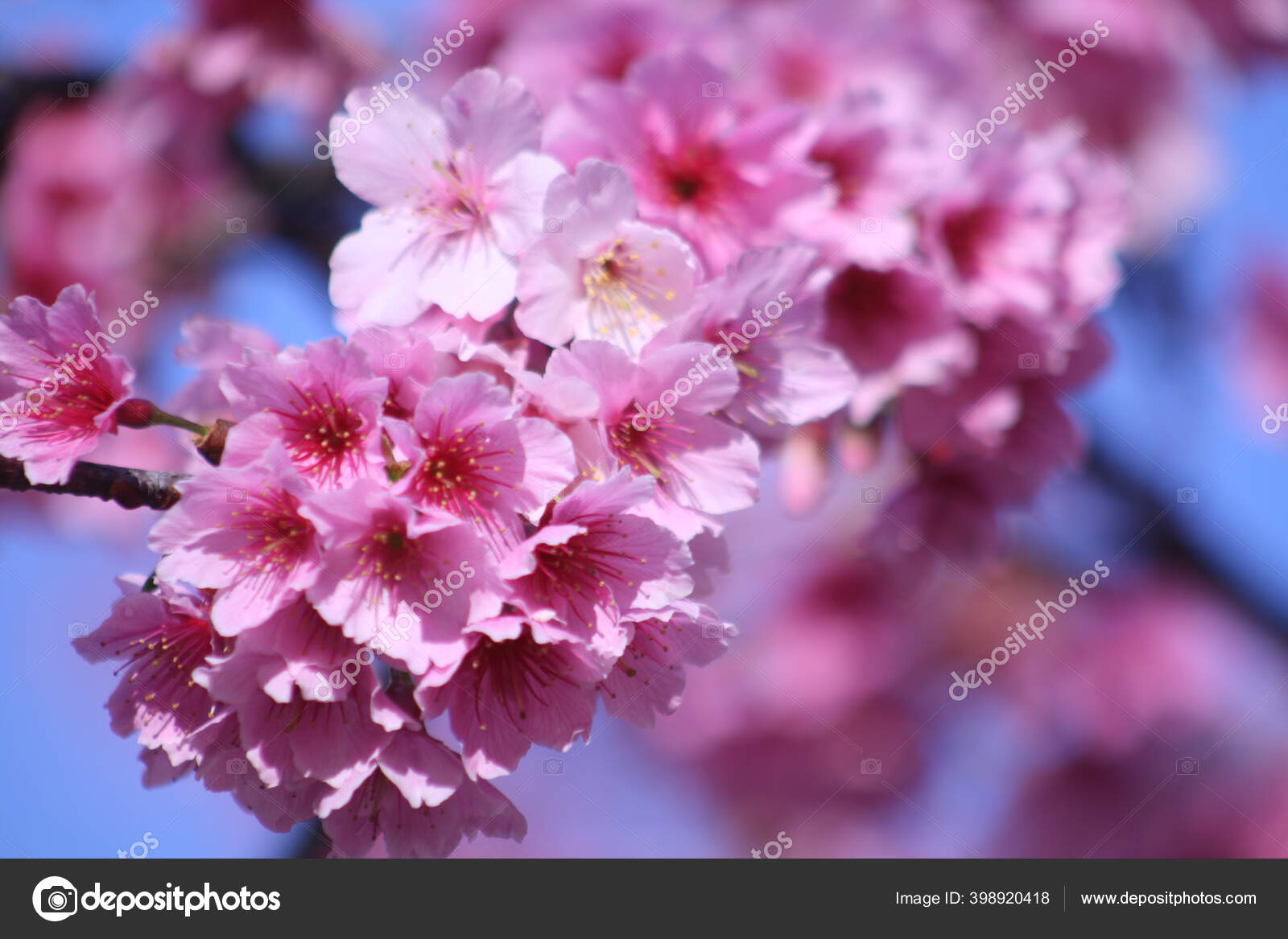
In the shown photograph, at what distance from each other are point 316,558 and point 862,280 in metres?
0.98

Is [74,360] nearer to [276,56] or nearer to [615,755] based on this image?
[276,56]

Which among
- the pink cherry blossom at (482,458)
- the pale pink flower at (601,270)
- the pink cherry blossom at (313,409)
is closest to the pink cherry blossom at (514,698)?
the pink cherry blossom at (482,458)

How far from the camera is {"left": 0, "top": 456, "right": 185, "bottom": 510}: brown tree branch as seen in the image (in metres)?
1.04

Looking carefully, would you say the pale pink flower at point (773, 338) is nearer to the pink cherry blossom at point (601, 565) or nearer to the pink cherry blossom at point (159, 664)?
the pink cherry blossom at point (601, 565)

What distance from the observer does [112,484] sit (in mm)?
1039

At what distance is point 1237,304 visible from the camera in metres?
4.07

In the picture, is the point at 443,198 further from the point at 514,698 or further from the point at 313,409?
the point at 514,698

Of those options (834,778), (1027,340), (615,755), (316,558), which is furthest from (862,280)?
(615,755)

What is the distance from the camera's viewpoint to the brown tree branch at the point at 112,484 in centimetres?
104
